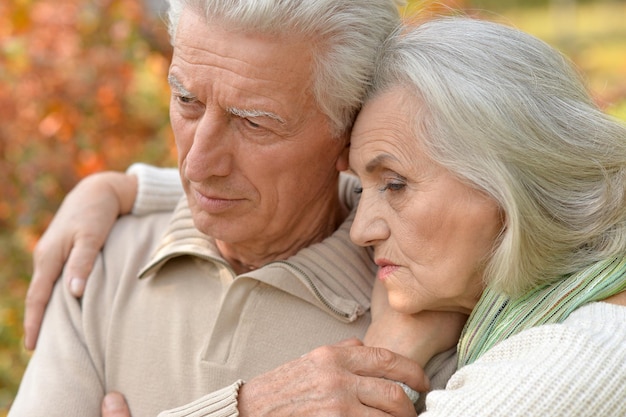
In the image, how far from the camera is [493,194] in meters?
2.33

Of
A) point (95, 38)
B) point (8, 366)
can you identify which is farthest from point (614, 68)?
point (8, 366)

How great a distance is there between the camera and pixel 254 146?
2693 millimetres

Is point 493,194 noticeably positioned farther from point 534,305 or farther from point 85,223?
point 85,223

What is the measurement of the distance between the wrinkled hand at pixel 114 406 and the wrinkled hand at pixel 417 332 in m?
0.79

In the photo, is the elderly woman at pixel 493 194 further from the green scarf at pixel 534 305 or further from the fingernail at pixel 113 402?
the fingernail at pixel 113 402

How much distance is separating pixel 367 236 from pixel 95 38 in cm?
Result: 332

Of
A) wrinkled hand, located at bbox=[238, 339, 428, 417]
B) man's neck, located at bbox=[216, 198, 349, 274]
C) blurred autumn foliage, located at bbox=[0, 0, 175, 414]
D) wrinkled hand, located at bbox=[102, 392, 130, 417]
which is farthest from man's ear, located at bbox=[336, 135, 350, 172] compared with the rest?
blurred autumn foliage, located at bbox=[0, 0, 175, 414]

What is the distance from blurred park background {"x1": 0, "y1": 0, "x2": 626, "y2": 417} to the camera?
4.70 m

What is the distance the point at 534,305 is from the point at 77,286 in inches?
58.0

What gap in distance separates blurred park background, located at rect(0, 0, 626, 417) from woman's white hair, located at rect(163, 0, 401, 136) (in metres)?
1.71

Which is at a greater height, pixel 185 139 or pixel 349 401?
pixel 185 139

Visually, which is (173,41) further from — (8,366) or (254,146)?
(8,366)

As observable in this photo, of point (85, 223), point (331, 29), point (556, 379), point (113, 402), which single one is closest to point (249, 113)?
point (331, 29)

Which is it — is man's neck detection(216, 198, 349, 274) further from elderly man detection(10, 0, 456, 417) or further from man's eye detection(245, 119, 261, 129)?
man's eye detection(245, 119, 261, 129)
